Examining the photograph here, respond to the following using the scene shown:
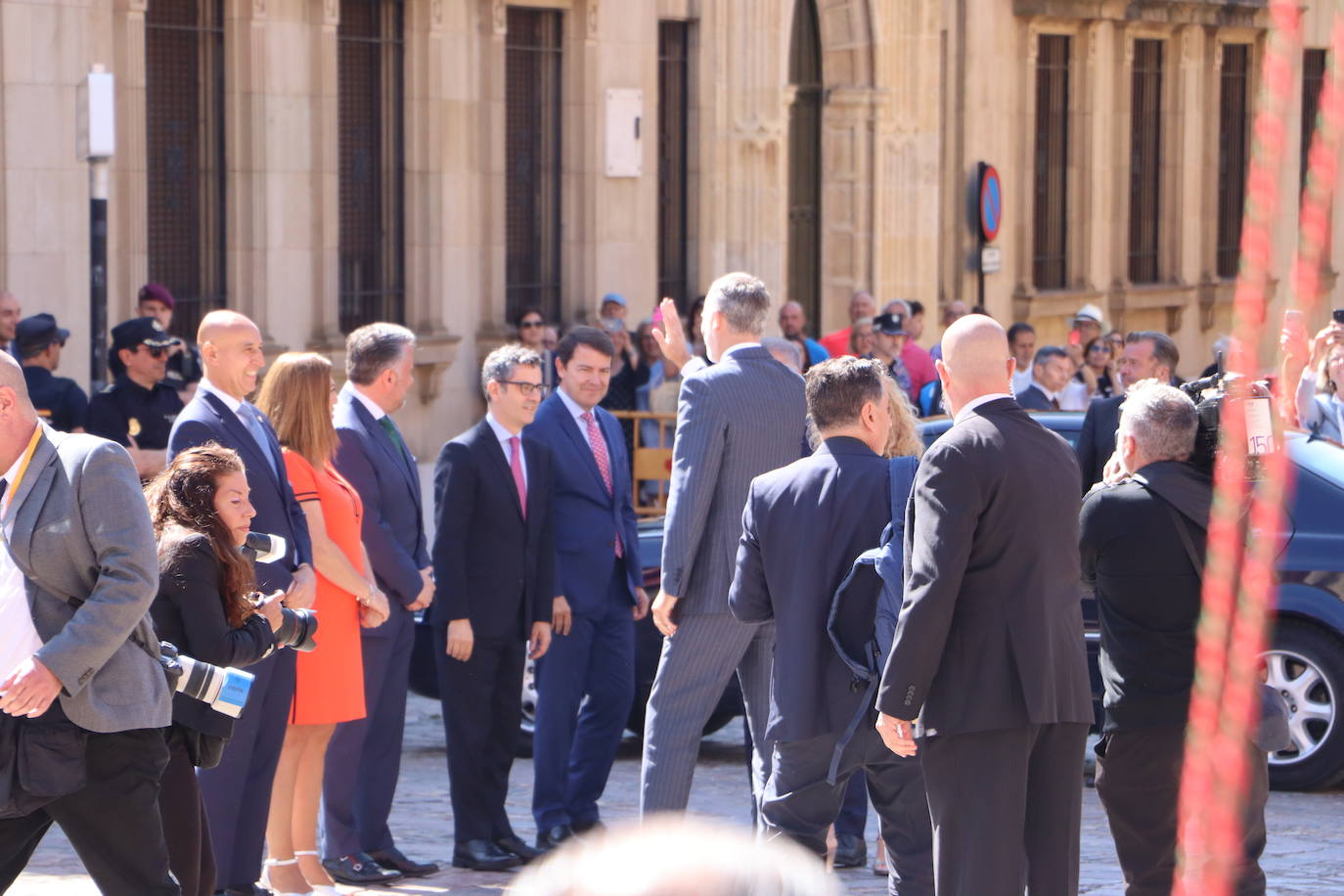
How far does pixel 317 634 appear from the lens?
7645 mm

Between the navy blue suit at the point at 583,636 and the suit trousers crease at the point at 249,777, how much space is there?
1.54 m

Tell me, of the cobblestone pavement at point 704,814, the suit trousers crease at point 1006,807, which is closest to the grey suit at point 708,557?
the cobblestone pavement at point 704,814

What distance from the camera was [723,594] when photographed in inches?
302

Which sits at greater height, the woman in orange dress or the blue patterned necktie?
the blue patterned necktie

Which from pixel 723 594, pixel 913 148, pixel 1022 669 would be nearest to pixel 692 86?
pixel 913 148

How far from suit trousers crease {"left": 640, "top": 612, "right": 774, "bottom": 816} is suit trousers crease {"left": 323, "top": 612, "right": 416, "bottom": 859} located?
1019 mm

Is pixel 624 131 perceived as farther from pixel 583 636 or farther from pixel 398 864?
pixel 398 864

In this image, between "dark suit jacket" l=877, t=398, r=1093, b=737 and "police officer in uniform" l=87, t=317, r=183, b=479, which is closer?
"dark suit jacket" l=877, t=398, r=1093, b=737

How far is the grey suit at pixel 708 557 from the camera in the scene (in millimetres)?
7656

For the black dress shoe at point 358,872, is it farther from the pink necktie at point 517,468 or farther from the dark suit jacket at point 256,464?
the pink necktie at point 517,468

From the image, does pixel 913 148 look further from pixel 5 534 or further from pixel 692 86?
pixel 5 534

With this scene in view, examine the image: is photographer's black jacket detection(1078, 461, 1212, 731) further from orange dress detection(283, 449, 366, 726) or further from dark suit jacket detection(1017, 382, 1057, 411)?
dark suit jacket detection(1017, 382, 1057, 411)

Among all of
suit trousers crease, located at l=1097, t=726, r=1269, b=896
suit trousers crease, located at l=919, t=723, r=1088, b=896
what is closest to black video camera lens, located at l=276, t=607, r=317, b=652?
suit trousers crease, located at l=919, t=723, r=1088, b=896

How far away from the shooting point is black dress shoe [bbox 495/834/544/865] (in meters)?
8.34
